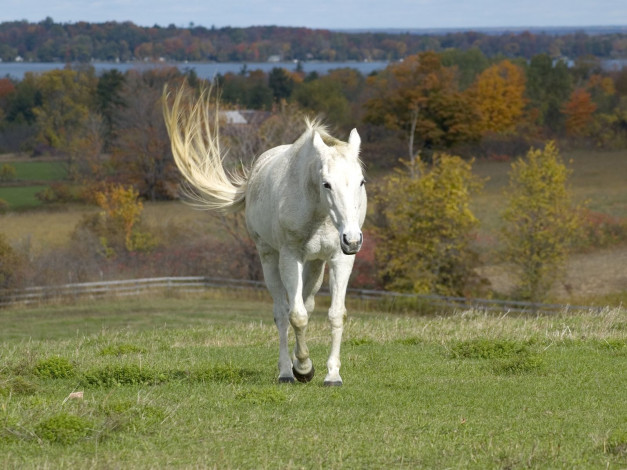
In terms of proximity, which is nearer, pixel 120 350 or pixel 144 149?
pixel 120 350

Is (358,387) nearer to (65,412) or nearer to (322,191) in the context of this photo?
(322,191)

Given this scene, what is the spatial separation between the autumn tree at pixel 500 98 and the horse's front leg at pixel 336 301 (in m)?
86.0

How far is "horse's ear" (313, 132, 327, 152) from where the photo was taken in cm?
830

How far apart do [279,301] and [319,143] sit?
87.1 inches

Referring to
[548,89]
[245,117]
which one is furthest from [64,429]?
[548,89]

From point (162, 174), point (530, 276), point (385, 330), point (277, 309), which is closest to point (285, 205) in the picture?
point (277, 309)

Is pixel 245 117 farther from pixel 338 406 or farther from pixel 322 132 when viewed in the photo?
pixel 338 406

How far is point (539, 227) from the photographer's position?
145 ft

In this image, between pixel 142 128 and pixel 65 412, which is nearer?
pixel 65 412

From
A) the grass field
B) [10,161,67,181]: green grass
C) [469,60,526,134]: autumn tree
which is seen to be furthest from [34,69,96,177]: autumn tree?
the grass field

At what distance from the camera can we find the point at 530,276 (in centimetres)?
4262

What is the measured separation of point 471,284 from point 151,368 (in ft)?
119

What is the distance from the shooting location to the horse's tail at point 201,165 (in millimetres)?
11492

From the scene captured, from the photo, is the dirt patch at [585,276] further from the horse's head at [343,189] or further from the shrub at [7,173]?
the shrub at [7,173]
